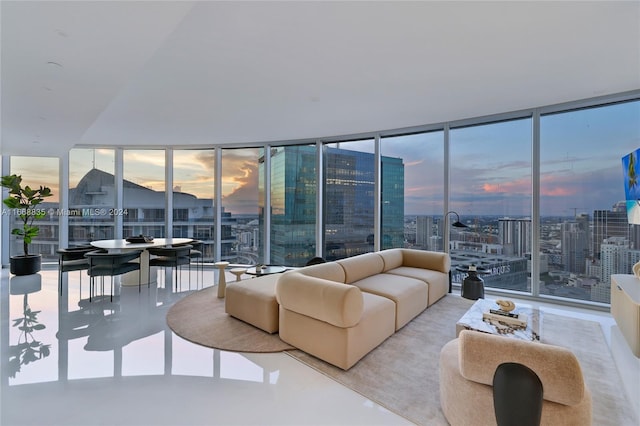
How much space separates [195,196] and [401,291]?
546 cm

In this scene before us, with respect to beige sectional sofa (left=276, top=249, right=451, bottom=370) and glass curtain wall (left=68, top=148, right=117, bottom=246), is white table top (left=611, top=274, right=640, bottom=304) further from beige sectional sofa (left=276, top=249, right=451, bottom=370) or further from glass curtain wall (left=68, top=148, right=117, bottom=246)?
glass curtain wall (left=68, top=148, right=117, bottom=246)

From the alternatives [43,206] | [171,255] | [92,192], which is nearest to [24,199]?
[43,206]

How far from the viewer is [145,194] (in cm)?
680

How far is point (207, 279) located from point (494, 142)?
228 inches

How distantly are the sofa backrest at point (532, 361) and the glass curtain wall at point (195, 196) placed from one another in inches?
246

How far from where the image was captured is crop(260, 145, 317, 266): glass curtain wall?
634cm

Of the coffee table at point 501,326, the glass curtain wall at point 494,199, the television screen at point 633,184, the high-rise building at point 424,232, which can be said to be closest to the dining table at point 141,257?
→ the high-rise building at point 424,232

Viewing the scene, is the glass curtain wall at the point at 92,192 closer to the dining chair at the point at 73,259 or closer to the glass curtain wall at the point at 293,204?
the dining chair at the point at 73,259

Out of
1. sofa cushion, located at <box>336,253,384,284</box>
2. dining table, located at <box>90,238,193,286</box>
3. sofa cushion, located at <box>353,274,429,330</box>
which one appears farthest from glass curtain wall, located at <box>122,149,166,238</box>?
sofa cushion, located at <box>353,274,429,330</box>

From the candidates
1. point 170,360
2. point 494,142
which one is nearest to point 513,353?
point 170,360

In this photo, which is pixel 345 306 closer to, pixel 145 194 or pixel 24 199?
pixel 145 194

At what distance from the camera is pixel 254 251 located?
6758mm

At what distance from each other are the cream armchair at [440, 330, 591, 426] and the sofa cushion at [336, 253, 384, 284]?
191 centimetres

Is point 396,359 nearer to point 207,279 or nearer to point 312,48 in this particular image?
point 312,48
